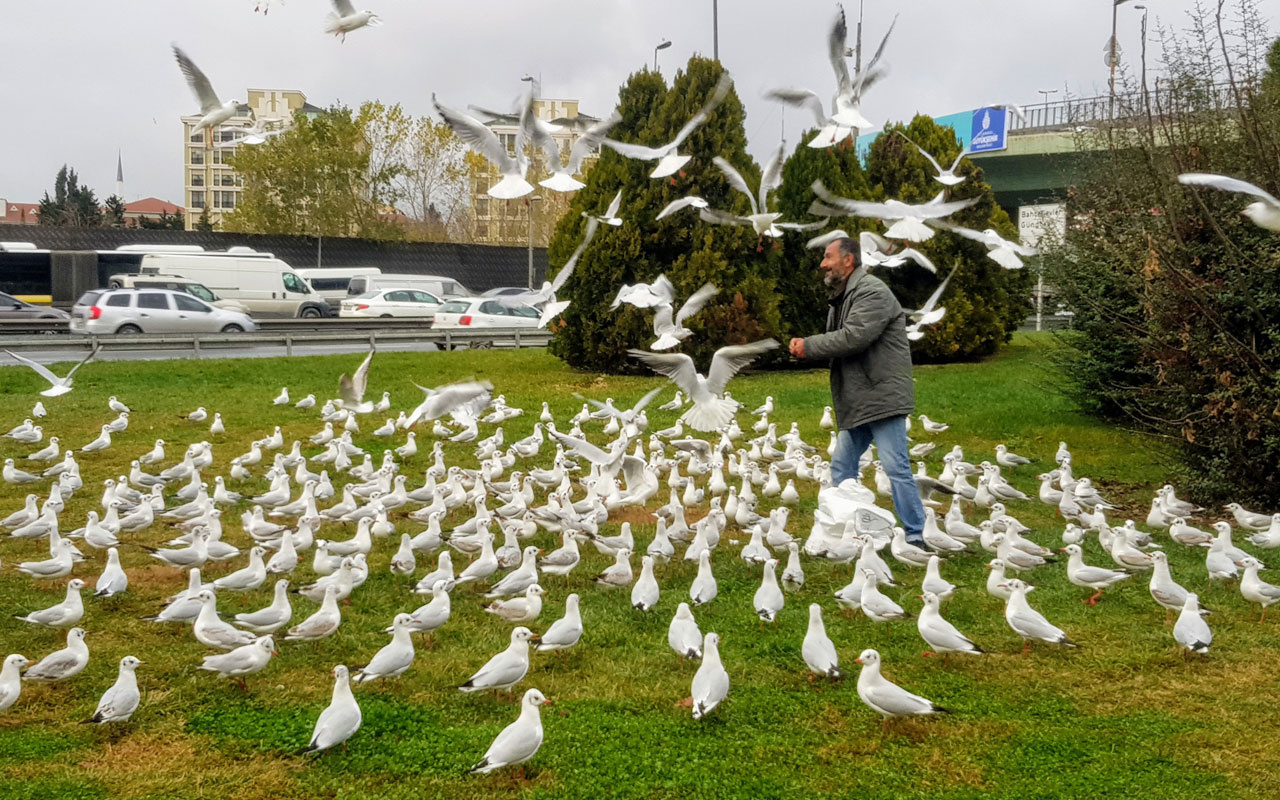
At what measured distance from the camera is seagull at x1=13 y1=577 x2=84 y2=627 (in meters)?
5.98

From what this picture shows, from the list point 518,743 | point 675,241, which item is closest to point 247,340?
point 675,241

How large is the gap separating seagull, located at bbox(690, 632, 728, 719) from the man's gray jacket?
2821mm

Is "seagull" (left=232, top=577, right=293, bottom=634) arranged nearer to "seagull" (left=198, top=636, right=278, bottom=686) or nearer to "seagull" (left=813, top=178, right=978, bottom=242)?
"seagull" (left=198, top=636, right=278, bottom=686)

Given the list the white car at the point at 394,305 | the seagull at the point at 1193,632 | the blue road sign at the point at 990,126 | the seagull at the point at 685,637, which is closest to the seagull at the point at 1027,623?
the seagull at the point at 1193,632

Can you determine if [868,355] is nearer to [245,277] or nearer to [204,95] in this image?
[204,95]

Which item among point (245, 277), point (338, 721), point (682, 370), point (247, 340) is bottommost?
point (338, 721)

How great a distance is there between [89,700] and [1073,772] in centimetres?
442

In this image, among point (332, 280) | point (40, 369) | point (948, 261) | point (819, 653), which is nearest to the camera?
point (819, 653)

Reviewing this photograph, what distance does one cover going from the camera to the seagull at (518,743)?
14.1ft

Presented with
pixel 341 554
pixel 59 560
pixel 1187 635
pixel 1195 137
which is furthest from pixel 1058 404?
pixel 59 560

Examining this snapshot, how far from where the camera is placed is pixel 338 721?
4582 mm

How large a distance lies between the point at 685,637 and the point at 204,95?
6.48 meters

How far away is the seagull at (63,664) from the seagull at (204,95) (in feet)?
16.7

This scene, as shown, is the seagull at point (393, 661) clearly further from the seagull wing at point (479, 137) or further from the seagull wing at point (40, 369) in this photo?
the seagull wing at point (40, 369)
